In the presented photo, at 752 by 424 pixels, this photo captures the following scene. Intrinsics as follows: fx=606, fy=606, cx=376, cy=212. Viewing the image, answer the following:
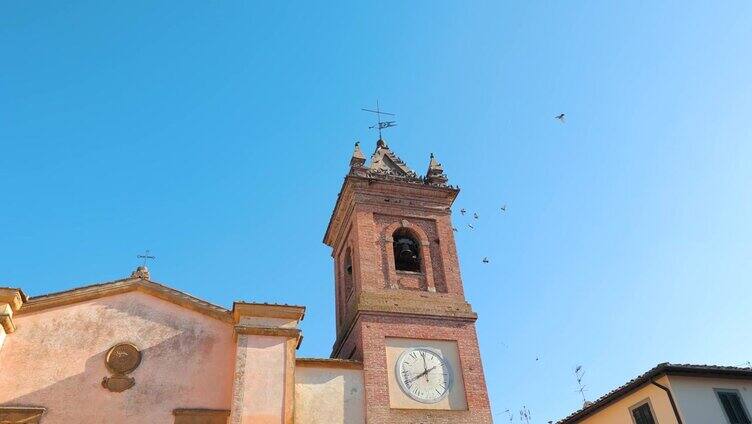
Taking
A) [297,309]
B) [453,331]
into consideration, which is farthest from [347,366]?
[453,331]

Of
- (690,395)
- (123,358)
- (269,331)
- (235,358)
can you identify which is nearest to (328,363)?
(269,331)

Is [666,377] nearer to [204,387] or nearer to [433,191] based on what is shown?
[433,191]

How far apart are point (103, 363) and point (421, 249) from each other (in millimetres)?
9111

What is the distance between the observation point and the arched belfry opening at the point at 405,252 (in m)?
18.1

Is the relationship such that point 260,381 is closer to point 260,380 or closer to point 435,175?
point 260,380

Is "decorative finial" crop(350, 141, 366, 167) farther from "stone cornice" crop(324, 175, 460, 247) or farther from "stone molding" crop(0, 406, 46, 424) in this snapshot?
"stone molding" crop(0, 406, 46, 424)

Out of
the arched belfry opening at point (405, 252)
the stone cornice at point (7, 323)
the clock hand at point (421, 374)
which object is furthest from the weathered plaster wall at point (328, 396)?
the stone cornice at point (7, 323)

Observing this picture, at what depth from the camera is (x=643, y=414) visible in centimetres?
1658

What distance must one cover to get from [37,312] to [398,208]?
10.1 metres

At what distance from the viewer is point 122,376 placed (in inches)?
517

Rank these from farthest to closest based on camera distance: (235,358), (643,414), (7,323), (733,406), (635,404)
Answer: (635,404), (643,414), (733,406), (235,358), (7,323)

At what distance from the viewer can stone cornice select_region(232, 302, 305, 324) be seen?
1420 centimetres

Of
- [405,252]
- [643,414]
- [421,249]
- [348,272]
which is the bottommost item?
[643,414]

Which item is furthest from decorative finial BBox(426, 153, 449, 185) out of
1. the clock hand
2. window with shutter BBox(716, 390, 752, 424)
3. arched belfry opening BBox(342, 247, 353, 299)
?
window with shutter BBox(716, 390, 752, 424)
